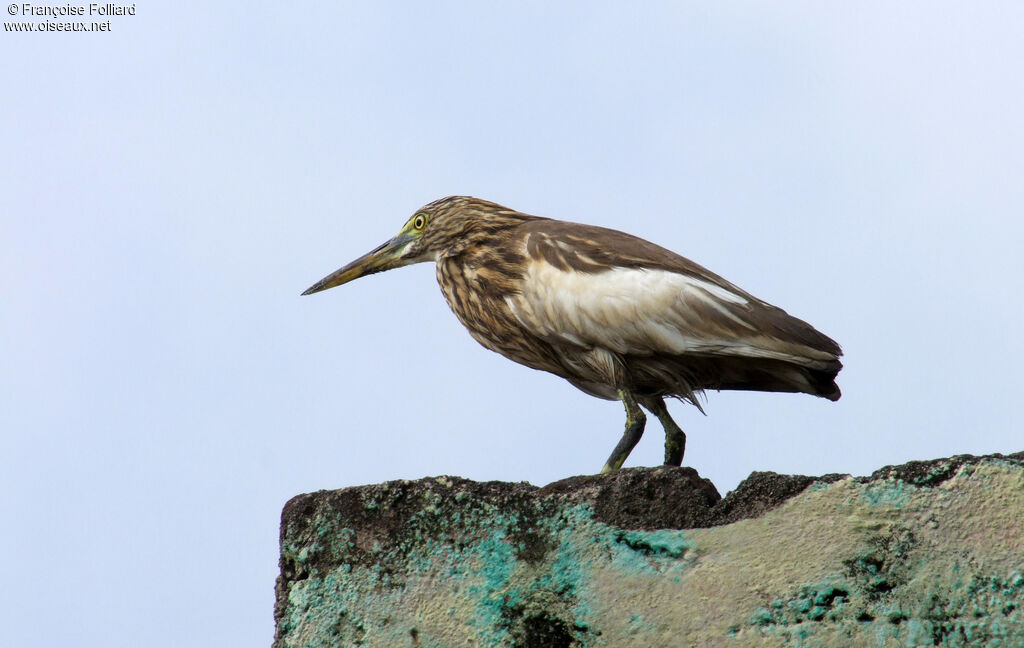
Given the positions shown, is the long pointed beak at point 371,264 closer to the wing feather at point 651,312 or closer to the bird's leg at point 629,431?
the wing feather at point 651,312

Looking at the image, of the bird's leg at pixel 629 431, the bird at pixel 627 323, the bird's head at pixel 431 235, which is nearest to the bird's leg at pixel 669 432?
the bird at pixel 627 323

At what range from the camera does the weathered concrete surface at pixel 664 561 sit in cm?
319

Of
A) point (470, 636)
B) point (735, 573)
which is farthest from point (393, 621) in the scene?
point (735, 573)

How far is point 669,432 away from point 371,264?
5.26 ft

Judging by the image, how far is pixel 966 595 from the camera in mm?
3150

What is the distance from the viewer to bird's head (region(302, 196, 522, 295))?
5320 millimetres

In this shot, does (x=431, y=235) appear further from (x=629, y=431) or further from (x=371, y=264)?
(x=629, y=431)

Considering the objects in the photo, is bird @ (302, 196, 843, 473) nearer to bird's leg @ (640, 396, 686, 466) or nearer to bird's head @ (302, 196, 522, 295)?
bird's leg @ (640, 396, 686, 466)

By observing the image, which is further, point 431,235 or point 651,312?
point 431,235

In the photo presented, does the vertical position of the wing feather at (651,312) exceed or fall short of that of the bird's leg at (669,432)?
it exceeds it

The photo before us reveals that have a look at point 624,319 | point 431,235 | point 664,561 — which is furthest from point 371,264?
point 664,561

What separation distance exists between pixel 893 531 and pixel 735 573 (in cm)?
43

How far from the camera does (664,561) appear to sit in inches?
133

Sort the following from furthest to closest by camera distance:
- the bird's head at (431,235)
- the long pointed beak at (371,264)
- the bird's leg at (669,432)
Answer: the long pointed beak at (371,264), the bird's head at (431,235), the bird's leg at (669,432)
